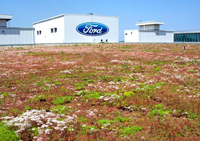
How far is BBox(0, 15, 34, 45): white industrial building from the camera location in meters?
61.8

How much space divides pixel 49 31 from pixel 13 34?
1942cm

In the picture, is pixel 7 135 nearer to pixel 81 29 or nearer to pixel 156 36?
pixel 81 29

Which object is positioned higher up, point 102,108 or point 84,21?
point 84,21

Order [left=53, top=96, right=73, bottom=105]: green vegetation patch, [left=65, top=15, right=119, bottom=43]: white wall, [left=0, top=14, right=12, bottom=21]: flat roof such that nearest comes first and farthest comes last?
[left=53, top=96, right=73, bottom=105]: green vegetation patch → [left=0, top=14, right=12, bottom=21]: flat roof → [left=65, top=15, right=119, bottom=43]: white wall

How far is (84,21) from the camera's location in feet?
238

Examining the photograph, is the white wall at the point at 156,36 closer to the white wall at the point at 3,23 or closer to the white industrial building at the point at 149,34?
the white industrial building at the point at 149,34

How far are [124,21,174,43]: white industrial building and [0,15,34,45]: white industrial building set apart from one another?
125ft

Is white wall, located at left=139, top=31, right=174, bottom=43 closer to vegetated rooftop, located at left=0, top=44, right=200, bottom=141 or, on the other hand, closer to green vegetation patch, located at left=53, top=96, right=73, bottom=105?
vegetated rooftop, located at left=0, top=44, right=200, bottom=141

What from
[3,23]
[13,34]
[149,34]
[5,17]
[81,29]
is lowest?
[13,34]

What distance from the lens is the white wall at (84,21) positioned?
2778 inches

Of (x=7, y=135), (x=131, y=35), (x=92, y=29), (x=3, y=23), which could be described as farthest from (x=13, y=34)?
(x=7, y=135)

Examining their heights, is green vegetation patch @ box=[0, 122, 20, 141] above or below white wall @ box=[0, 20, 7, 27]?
below

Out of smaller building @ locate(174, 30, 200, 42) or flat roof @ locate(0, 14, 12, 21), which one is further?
smaller building @ locate(174, 30, 200, 42)

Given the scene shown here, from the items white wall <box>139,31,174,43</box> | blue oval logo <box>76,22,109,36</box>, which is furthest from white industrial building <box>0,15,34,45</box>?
white wall <box>139,31,174,43</box>
